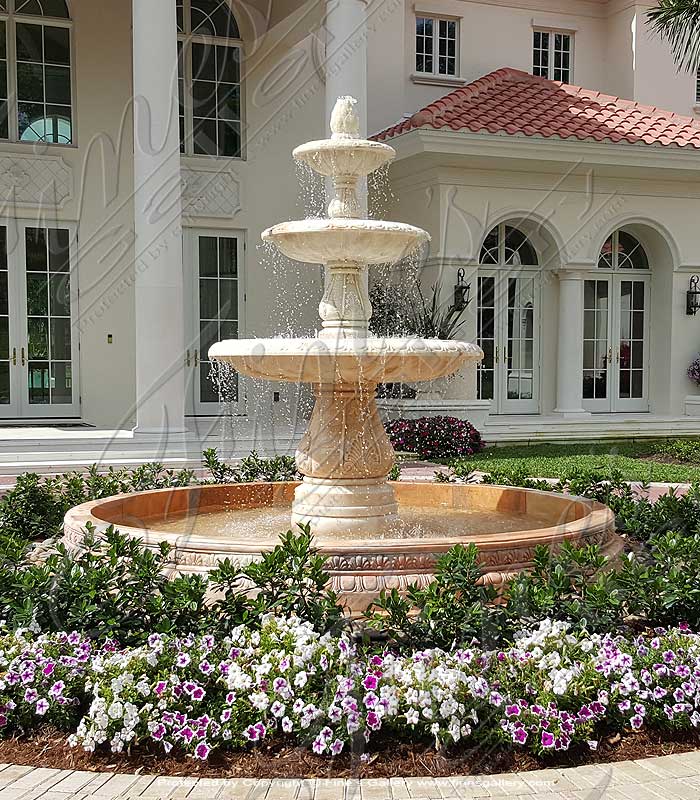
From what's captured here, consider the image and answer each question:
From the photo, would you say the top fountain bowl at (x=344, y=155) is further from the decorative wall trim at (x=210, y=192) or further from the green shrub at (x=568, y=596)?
the decorative wall trim at (x=210, y=192)

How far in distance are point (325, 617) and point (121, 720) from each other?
1006 mm

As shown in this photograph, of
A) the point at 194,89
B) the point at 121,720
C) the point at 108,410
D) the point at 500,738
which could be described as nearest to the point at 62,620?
the point at 121,720

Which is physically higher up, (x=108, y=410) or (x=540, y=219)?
(x=540, y=219)

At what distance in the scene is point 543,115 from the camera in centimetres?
1670

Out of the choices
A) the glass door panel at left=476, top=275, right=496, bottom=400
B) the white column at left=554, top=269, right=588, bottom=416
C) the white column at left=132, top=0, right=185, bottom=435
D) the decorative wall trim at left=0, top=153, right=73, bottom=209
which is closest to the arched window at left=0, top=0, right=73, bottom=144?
the decorative wall trim at left=0, top=153, right=73, bottom=209

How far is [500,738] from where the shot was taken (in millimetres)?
3762

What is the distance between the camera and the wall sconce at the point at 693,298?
708 inches

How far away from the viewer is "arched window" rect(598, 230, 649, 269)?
18297mm

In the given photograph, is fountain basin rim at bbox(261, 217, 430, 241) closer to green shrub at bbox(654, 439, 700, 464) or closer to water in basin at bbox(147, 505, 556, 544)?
water in basin at bbox(147, 505, 556, 544)

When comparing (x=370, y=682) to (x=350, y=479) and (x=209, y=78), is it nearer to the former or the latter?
(x=350, y=479)

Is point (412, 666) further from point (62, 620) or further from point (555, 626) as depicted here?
point (62, 620)

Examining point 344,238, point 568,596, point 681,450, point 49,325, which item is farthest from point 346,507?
point 49,325

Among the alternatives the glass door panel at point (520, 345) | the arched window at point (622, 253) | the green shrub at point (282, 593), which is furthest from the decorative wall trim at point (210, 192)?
the green shrub at point (282, 593)

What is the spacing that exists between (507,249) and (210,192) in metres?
5.45
